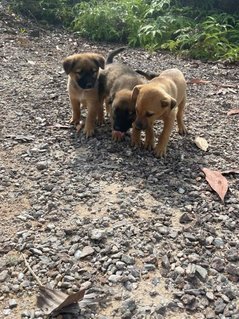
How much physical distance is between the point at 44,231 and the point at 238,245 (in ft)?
5.55

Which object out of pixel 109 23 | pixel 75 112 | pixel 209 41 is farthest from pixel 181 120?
pixel 109 23

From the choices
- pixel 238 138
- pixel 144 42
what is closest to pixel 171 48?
pixel 144 42

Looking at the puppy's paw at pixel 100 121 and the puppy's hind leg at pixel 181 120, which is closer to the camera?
the puppy's hind leg at pixel 181 120

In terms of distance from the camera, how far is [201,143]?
622 cm

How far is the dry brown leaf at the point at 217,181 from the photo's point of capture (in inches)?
202

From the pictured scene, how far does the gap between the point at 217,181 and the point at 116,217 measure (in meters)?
1.33

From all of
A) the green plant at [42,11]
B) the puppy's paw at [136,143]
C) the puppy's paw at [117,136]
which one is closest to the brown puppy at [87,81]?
the puppy's paw at [117,136]

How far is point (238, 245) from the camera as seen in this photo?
4312 millimetres

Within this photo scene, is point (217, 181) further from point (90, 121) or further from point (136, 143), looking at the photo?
point (90, 121)

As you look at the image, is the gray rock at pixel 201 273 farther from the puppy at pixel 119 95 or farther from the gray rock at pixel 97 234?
the puppy at pixel 119 95

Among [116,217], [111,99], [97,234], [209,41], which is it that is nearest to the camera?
[97,234]

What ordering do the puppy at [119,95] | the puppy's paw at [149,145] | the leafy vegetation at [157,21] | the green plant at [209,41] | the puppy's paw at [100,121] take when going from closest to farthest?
the puppy at [119,95]
the puppy's paw at [149,145]
the puppy's paw at [100,121]
the green plant at [209,41]
the leafy vegetation at [157,21]

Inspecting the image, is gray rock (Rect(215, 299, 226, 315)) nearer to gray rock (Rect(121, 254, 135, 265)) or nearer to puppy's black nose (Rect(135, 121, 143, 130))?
gray rock (Rect(121, 254, 135, 265))

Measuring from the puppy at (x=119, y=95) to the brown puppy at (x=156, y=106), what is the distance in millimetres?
122
